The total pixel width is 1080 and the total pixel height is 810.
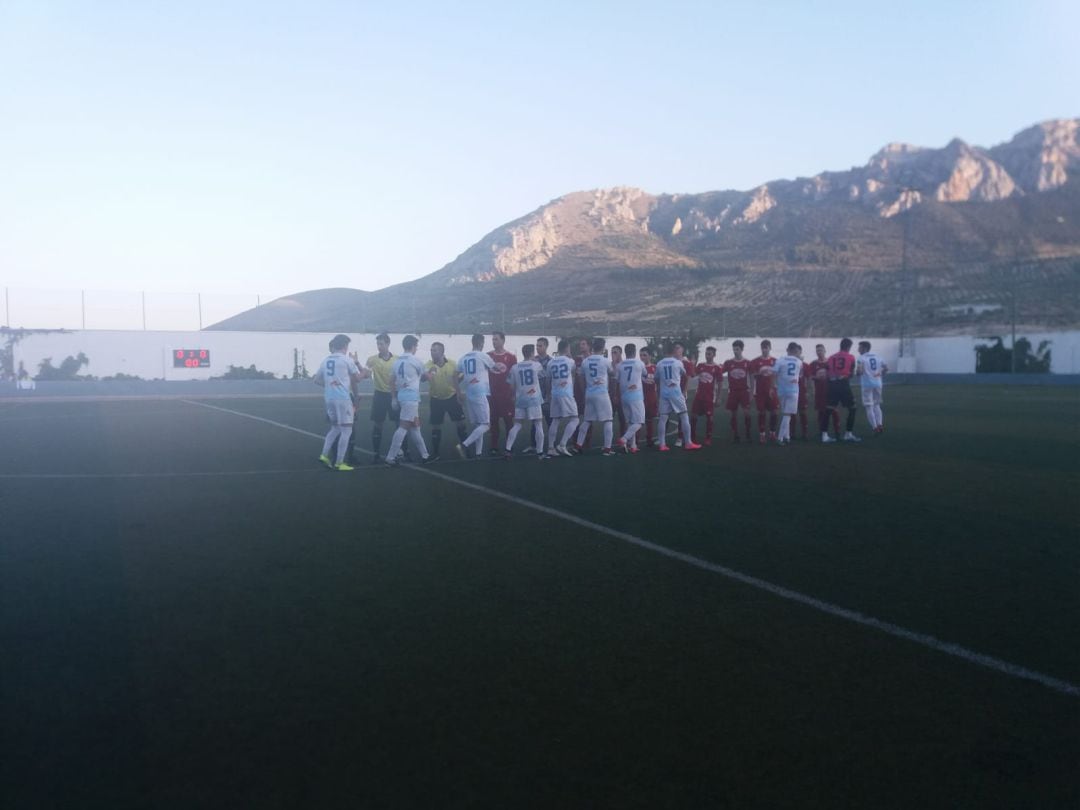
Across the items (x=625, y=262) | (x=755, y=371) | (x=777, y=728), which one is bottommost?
(x=777, y=728)

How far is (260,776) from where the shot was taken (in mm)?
3254

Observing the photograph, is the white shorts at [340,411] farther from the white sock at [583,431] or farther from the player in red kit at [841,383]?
the player in red kit at [841,383]

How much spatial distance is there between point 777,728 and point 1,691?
3.48 meters

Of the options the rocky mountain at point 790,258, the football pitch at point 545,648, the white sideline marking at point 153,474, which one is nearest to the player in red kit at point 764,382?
the football pitch at point 545,648

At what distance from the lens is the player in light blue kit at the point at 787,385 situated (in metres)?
15.5

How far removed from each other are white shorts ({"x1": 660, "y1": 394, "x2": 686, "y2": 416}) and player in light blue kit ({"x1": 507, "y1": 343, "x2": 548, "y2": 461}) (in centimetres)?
213

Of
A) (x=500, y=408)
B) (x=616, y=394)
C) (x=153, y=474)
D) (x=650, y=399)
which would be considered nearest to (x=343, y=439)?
(x=153, y=474)

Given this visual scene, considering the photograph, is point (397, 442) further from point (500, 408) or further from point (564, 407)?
point (564, 407)

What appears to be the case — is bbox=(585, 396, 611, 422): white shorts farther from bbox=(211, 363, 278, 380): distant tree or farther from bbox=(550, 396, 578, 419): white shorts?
bbox=(211, 363, 278, 380): distant tree

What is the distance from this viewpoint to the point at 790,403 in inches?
618

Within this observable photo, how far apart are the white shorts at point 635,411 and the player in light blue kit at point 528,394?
144cm

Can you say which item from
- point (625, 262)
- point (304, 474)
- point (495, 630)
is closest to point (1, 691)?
point (495, 630)

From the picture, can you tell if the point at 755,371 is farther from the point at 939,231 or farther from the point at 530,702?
the point at 939,231

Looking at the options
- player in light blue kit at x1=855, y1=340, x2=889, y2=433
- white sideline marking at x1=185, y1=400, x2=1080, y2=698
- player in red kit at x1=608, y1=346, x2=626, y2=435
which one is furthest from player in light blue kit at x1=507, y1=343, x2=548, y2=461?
player in light blue kit at x1=855, y1=340, x2=889, y2=433
